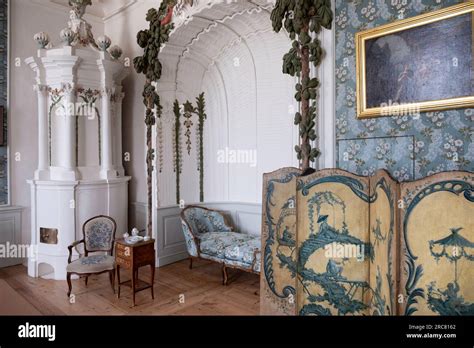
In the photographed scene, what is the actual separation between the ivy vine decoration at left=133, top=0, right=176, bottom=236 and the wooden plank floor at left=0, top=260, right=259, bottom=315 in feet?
3.79

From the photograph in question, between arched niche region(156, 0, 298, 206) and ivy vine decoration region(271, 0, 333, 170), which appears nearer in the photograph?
ivy vine decoration region(271, 0, 333, 170)

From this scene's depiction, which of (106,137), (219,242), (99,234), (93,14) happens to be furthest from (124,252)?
(93,14)

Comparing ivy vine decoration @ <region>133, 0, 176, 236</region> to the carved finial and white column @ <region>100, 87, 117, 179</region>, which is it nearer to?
white column @ <region>100, 87, 117, 179</region>

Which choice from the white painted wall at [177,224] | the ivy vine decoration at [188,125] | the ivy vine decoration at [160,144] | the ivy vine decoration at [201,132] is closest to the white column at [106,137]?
the ivy vine decoration at [160,144]

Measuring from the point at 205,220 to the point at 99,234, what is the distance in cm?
163

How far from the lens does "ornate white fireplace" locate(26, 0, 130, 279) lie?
4922 mm

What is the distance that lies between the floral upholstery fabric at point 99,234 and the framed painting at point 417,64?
3.79 metres

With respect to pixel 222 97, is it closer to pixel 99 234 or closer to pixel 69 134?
pixel 69 134

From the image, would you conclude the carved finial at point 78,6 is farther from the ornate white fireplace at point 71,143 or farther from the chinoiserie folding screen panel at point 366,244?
the chinoiserie folding screen panel at point 366,244

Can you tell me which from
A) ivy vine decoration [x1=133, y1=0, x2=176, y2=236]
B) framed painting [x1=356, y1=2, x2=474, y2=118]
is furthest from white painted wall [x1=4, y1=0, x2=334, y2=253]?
framed painting [x1=356, y1=2, x2=474, y2=118]

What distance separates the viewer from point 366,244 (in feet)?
8.35

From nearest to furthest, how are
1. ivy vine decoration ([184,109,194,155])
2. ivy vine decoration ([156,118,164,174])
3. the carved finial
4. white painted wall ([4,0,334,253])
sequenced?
white painted wall ([4,0,334,253]) → the carved finial → ivy vine decoration ([156,118,164,174]) → ivy vine decoration ([184,109,194,155])

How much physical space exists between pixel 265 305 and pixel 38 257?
3773 mm

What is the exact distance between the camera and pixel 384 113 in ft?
9.37
